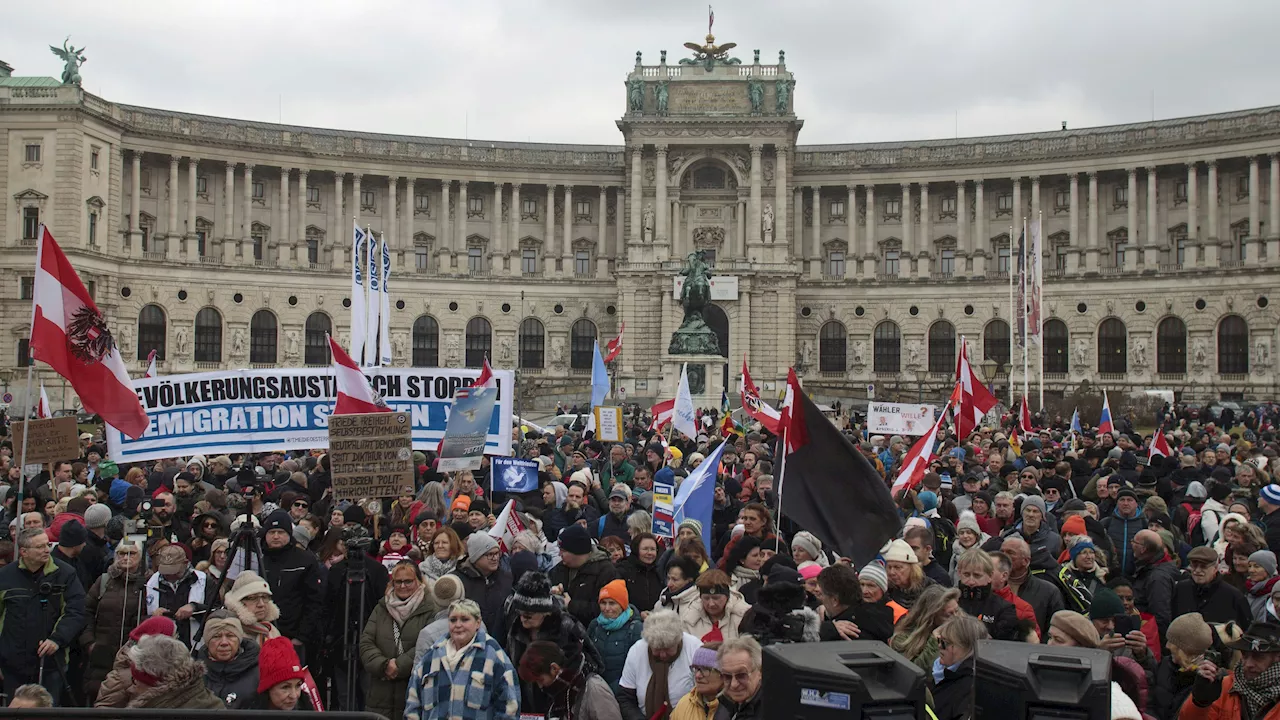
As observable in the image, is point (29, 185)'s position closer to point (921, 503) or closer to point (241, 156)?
point (241, 156)

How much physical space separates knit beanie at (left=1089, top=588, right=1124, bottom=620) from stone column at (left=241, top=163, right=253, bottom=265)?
63.3m

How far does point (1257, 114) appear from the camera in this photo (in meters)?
61.9

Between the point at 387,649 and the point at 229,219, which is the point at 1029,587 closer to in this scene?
the point at 387,649

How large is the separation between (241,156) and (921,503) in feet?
194

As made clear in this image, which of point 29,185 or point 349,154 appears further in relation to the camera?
point 349,154

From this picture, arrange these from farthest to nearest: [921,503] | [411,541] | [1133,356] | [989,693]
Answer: [1133,356]
[921,503]
[411,541]
[989,693]

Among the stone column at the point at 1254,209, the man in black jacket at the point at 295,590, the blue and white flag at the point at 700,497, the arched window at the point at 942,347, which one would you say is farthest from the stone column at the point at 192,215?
the man in black jacket at the point at 295,590

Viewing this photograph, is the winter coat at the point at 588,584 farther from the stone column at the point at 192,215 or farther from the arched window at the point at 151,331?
the stone column at the point at 192,215

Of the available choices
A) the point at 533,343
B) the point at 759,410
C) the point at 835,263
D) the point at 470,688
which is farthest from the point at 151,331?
the point at 470,688

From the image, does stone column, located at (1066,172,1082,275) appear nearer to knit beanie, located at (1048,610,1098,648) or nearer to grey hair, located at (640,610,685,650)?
knit beanie, located at (1048,610,1098,648)

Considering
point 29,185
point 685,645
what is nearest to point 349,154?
point 29,185

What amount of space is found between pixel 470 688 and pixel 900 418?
19148 mm

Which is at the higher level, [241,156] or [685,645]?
[241,156]

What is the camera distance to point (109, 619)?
10.3 m
